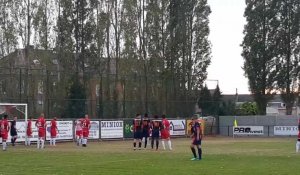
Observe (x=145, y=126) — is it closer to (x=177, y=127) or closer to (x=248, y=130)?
(x=177, y=127)

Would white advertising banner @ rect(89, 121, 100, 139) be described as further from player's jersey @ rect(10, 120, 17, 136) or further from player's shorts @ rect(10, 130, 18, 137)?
player's jersey @ rect(10, 120, 17, 136)

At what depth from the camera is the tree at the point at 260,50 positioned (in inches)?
3059

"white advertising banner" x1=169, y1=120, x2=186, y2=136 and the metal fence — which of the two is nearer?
the metal fence

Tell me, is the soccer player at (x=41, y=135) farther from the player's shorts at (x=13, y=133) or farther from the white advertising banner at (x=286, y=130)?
the white advertising banner at (x=286, y=130)

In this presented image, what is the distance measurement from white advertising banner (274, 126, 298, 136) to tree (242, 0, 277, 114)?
1752 cm

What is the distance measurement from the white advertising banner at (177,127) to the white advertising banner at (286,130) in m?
9.15

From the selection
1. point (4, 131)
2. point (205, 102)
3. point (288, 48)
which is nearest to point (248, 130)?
Result: point (205, 102)

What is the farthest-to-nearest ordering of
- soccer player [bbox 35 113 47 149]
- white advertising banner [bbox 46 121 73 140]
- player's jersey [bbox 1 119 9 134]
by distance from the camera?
white advertising banner [bbox 46 121 73 140], soccer player [bbox 35 113 47 149], player's jersey [bbox 1 119 9 134]

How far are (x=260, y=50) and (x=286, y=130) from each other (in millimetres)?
20377

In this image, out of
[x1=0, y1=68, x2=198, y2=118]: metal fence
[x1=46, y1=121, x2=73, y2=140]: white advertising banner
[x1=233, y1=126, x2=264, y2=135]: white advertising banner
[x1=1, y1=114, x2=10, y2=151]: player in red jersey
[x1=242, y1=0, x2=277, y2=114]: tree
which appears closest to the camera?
[x1=1, y1=114, x2=10, y2=151]: player in red jersey

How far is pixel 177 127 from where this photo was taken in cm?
5747

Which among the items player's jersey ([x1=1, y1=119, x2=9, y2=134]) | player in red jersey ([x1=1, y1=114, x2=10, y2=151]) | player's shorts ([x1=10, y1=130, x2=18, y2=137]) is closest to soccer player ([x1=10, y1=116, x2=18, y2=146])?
player's shorts ([x1=10, y1=130, x2=18, y2=137])

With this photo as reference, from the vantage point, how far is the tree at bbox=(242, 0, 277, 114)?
77.7 meters

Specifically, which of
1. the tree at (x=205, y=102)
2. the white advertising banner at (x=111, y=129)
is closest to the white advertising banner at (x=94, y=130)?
the white advertising banner at (x=111, y=129)
